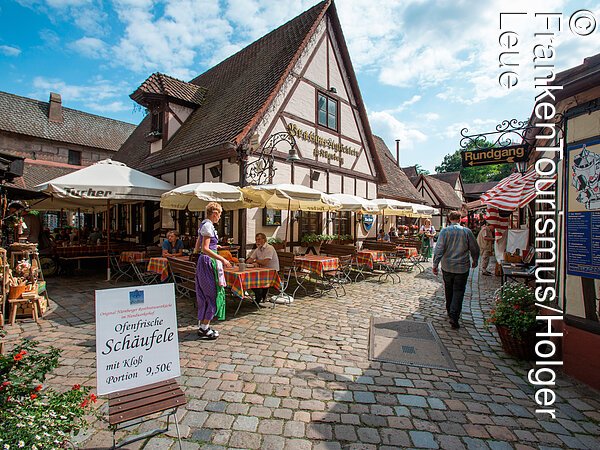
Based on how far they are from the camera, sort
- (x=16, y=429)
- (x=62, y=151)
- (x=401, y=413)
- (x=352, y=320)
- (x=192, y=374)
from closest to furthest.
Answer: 1. (x=16, y=429)
2. (x=401, y=413)
3. (x=192, y=374)
4. (x=352, y=320)
5. (x=62, y=151)

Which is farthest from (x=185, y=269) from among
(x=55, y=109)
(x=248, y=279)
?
(x=55, y=109)

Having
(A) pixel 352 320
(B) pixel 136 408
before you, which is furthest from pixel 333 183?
(B) pixel 136 408

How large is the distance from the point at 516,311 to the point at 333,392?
2.71 meters

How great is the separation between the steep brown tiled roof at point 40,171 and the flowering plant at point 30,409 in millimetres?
23509

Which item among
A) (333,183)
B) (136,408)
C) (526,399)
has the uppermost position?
(333,183)

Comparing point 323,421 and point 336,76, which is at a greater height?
point 336,76

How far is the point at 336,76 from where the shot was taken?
12.2 meters

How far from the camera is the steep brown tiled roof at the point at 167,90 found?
38.6 feet

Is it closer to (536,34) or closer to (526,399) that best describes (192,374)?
(526,399)

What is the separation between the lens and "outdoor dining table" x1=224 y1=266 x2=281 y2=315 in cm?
560

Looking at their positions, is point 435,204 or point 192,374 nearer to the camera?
point 192,374

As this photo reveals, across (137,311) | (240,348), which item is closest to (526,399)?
(240,348)

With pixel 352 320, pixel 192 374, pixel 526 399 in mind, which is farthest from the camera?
pixel 352 320

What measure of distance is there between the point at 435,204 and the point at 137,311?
30.7 metres
